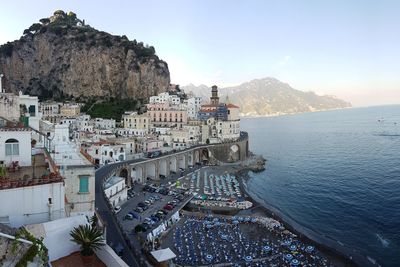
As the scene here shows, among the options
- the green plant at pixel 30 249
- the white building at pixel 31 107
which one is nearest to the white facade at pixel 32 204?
the green plant at pixel 30 249

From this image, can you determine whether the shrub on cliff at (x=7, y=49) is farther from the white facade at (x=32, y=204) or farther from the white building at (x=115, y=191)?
the white facade at (x=32, y=204)

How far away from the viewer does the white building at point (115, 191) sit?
40619mm

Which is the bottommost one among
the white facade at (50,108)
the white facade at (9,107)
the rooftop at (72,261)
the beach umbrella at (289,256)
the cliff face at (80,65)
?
the beach umbrella at (289,256)

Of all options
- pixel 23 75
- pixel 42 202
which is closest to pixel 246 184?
pixel 42 202

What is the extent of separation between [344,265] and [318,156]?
6077 cm

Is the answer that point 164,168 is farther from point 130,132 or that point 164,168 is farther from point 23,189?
point 23,189

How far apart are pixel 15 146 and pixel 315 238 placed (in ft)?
99.9

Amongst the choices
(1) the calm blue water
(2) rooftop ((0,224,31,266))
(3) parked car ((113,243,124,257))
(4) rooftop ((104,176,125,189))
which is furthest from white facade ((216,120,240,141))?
(2) rooftop ((0,224,31,266))

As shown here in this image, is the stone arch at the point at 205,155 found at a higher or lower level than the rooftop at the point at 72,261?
lower

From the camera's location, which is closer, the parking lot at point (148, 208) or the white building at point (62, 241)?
the white building at point (62, 241)

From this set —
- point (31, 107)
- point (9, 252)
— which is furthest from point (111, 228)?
point (9, 252)

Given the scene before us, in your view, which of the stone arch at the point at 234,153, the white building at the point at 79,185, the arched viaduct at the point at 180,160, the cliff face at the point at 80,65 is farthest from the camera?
the cliff face at the point at 80,65

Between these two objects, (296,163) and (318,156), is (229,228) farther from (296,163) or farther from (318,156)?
(318,156)

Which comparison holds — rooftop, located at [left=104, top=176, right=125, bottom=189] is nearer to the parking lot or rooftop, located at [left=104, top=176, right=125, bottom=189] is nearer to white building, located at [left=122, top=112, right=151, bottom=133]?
the parking lot
